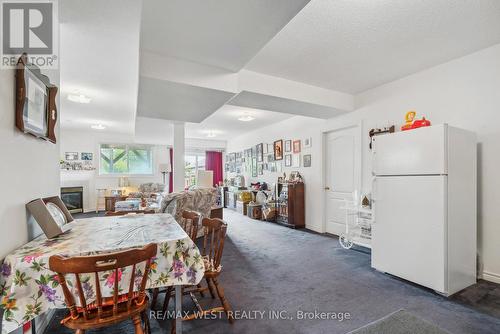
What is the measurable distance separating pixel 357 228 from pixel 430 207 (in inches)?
66.4

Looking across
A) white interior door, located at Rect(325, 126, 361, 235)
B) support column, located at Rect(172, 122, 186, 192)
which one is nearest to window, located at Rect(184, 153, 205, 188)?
support column, located at Rect(172, 122, 186, 192)

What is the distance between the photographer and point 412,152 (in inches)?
99.5

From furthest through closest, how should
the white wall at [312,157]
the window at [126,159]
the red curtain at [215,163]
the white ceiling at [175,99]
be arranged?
the red curtain at [215,163], the window at [126,159], the white wall at [312,157], the white ceiling at [175,99]

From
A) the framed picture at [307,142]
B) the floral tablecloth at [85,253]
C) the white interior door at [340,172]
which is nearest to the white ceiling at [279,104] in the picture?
the white interior door at [340,172]

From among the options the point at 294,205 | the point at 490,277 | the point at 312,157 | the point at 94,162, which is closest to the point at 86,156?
the point at 94,162

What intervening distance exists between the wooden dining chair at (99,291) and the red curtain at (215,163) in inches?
328

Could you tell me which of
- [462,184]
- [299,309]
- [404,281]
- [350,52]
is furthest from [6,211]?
[462,184]

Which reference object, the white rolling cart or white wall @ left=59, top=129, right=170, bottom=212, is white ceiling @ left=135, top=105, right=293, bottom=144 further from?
the white rolling cart

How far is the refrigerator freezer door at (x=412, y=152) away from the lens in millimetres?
2324

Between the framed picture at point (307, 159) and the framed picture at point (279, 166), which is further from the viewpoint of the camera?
the framed picture at point (279, 166)

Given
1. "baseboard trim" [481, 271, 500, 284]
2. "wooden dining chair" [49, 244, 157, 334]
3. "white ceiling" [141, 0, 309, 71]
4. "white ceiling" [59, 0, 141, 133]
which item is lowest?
"baseboard trim" [481, 271, 500, 284]

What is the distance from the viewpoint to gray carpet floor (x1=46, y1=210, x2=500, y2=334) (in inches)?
73.7

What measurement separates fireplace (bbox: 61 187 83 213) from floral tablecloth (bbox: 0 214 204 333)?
6.21m

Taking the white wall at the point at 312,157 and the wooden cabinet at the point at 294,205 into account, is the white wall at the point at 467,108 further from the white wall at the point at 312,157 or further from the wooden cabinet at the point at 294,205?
the wooden cabinet at the point at 294,205
